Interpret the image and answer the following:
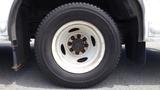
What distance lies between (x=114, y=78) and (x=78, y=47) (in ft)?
2.47

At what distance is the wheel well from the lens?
456cm

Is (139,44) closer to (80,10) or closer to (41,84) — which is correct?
(80,10)

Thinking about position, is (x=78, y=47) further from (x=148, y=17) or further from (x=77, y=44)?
(x=148, y=17)

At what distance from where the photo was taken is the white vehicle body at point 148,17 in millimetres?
4438

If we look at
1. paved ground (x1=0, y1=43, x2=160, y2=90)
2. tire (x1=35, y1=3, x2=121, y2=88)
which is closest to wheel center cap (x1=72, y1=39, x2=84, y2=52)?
tire (x1=35, y1=3, x2=121, y2=88)

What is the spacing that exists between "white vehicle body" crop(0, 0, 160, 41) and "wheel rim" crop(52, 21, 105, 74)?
571mm

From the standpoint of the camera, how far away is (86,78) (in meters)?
4.46

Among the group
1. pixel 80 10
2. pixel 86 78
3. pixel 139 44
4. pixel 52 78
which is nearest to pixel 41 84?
pixel 52 78

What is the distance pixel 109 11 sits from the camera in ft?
16.7

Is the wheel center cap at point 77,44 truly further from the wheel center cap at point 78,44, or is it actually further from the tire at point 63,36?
the tire at point 63,36

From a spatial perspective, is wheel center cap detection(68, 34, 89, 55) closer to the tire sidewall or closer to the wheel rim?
the wheel rim

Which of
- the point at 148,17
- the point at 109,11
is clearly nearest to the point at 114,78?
the point at 109,11

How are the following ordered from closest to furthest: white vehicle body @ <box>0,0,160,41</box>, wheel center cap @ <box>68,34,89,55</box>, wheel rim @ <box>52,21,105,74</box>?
white vehicle body @ <box>0,0,160,41</box>, wheel rim @ <box>52,21,105,74</box>, wheel center cap @ <box>68,34,89,55</box>

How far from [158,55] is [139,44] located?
186 cm
